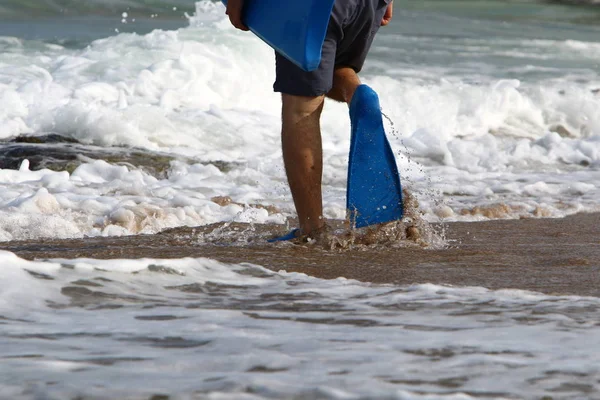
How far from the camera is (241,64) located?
31.2 feet

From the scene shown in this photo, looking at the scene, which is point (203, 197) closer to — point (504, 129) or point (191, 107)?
point (191, 107)

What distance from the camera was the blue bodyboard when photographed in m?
2.84

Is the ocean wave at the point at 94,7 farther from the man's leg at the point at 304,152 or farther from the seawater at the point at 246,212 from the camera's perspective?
the man's leg at the point at 304,152

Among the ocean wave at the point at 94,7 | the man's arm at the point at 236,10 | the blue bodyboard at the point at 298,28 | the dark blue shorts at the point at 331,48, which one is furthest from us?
the ocean wave at the point at 94,7

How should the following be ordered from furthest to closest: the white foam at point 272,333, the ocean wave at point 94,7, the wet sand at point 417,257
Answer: the ocean wave at point 94,7 < the wet sand at point 417,257 < the white foam at point 272,333

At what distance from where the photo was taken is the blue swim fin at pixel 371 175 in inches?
123

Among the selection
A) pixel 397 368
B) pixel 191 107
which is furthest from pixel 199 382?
pixel 191 107

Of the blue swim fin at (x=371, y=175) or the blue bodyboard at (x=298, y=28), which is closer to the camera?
the blue bodyboard at (x=298, y=28)

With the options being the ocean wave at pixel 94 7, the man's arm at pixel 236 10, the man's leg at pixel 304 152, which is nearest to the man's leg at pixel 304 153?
the man's leg at pixel 304 152

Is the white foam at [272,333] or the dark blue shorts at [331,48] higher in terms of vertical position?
the dark blue shorts at [331,48]

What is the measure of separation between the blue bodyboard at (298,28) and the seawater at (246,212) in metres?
0.67

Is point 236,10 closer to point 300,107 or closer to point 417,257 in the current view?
point 300,107

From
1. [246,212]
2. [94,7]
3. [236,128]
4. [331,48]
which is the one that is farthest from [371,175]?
[94,7]

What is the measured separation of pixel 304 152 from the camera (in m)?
3.10
